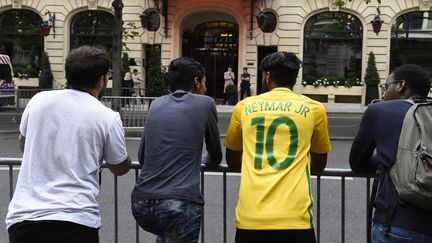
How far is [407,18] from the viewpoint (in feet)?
95.3

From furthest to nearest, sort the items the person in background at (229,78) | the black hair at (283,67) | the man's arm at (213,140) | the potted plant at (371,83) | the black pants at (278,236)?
the person in background at (229,78), the potted plant at (371,83), the man's arm at (213,140), the black hair at (283,67), the black pants at (278,236)

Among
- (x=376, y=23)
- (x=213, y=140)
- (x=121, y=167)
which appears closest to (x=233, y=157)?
(x=213, y=140)

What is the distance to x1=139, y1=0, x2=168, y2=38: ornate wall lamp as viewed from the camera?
2952 centimetres

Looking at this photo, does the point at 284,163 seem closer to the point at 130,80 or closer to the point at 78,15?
the point at 130,80

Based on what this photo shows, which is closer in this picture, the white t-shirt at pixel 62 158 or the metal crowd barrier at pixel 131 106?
the white t-shirt at pixel 62 158

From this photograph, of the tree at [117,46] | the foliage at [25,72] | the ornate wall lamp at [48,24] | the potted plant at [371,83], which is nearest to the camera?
the tree at [117,46]

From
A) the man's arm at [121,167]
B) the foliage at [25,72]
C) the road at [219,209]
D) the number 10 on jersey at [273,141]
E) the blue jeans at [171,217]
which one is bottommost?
the road at [219,209]

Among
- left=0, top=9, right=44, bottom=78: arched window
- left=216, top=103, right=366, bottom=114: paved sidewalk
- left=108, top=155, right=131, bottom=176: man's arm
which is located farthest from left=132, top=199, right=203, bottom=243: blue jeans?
left=0, top=9, right=44, bottom=78: arched window

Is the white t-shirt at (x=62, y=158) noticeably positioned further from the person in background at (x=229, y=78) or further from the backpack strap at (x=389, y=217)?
the person in background at (x=229, y=78)

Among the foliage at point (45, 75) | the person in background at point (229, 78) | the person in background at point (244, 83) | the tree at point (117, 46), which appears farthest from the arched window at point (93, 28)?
the tree at point (117, 46)

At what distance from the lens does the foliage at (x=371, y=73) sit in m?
27.7

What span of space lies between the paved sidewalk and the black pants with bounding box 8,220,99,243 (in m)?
21.5

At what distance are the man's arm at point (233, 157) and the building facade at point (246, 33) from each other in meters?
25.1

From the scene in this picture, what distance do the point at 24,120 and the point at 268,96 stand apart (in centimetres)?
136
